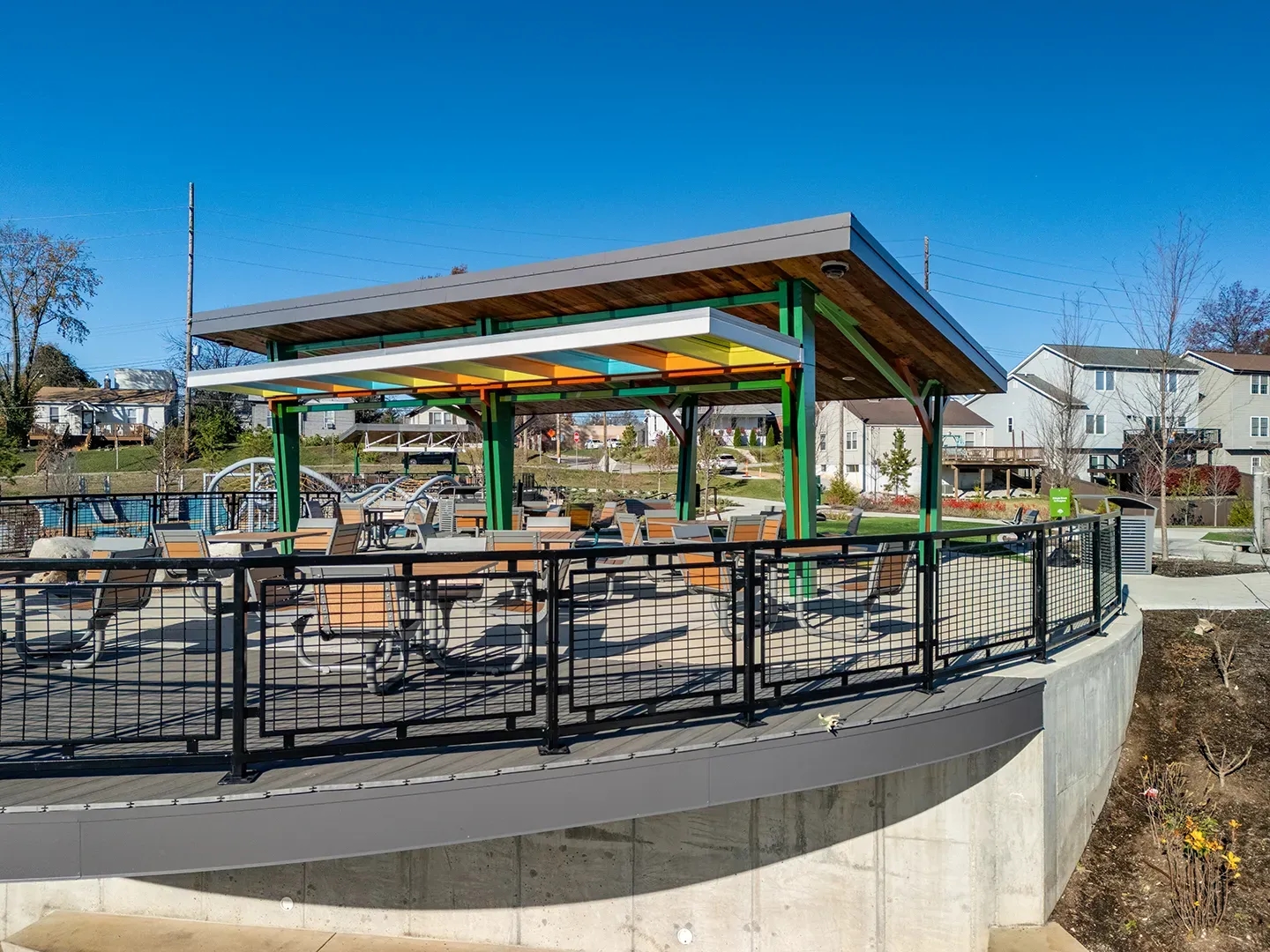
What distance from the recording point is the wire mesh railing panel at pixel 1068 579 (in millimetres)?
6367

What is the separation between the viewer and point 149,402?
51.7 m

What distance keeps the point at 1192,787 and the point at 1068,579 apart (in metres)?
2.01

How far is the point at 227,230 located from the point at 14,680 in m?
35.3

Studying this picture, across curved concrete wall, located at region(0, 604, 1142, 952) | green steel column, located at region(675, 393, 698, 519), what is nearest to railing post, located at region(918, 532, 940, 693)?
curved concrete wall, located at region(0, 604, 1142, 952)

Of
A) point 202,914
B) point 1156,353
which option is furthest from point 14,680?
point 1156,353

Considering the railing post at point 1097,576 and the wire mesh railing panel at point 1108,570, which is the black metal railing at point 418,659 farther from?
the wire mesh railing panel at point 1108,570

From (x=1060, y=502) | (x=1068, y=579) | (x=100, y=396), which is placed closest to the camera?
(x=1068, y=579)

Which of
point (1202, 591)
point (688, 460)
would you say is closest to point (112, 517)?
point (688, 460)

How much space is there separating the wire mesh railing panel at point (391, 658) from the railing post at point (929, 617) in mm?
2336

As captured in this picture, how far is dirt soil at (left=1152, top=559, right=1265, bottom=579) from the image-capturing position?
43.4 ft

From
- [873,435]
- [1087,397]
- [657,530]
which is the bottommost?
[657,530]

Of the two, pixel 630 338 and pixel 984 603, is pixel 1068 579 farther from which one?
pixel 630 338

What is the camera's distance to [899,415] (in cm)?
4828

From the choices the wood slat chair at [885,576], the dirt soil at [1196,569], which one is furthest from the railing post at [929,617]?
the dirt soil at [1196,569]
